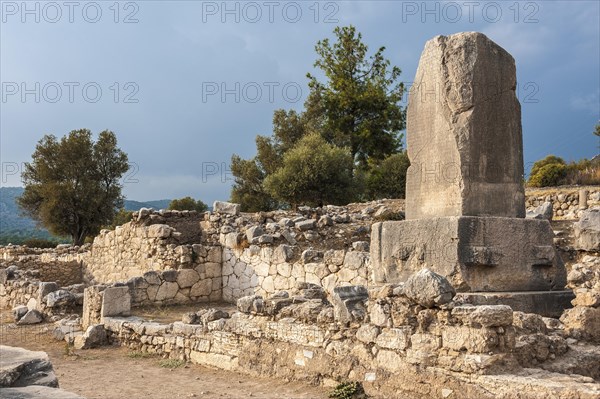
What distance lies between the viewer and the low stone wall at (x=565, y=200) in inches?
610

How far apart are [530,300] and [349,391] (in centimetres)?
205

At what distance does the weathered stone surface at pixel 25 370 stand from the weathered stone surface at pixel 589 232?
879cm

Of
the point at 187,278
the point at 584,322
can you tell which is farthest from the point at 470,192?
the point at 187,278

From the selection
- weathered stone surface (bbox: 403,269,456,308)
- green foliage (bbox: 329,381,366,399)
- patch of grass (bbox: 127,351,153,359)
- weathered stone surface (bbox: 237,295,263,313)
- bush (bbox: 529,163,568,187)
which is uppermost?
bush (bbox: 529,163,568,187)

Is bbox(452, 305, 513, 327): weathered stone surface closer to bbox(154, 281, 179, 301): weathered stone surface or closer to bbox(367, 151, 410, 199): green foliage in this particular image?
bbox(154, 281, 179, 301): weathered stone surface

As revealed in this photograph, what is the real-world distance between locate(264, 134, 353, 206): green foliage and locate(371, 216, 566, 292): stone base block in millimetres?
Result: 17889

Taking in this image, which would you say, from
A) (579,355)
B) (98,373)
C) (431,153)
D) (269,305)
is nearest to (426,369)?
(579,355)

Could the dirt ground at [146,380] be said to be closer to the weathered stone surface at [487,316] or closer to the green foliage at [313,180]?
the weathered stone surface at [487,316]

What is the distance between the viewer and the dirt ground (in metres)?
5.43

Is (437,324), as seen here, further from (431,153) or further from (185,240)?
(185,240)

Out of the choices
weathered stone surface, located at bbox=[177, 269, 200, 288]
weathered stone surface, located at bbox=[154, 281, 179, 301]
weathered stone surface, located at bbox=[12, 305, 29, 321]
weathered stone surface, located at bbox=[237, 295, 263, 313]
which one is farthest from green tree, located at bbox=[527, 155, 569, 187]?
weathered stone surface, located at bbox=[12, 305, 29, 321]

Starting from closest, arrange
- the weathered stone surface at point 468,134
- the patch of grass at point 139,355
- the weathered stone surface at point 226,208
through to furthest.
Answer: the weathered stone surface at point 468,134 → the patch of grass at point 139,355 → the weathered stone surface at point 226,208

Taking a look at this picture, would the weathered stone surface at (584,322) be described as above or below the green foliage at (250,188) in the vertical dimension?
below

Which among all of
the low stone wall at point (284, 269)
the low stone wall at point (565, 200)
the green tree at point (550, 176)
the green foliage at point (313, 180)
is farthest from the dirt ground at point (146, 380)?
the green tree at point (550, 176)
